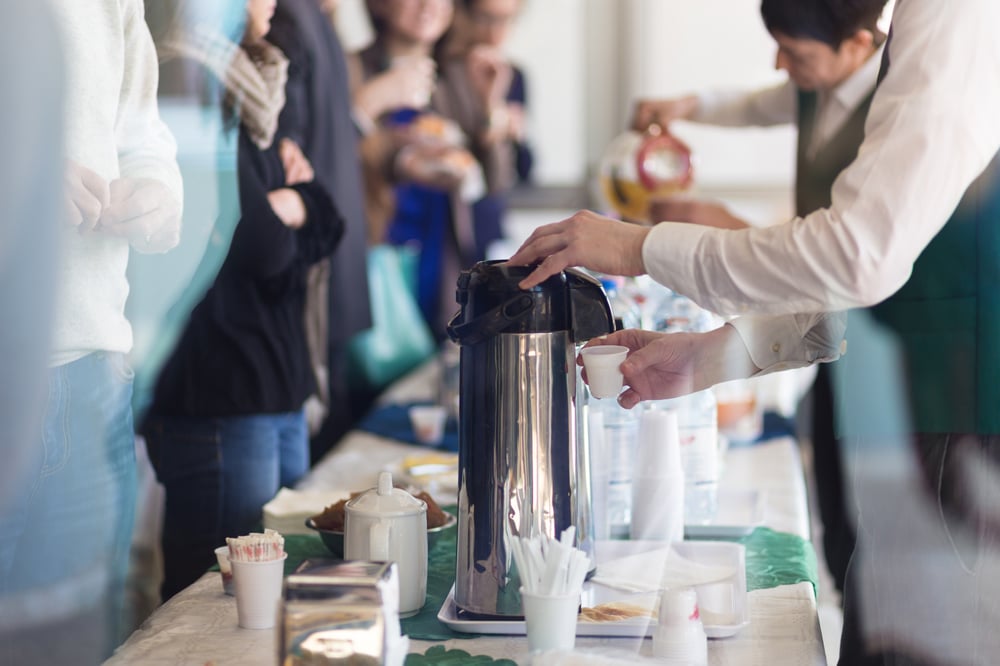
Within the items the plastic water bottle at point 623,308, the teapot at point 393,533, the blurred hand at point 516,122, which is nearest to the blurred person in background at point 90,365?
the teapot at point 393,533

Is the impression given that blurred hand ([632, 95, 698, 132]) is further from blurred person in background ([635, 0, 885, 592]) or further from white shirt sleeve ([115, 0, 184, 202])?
white shirt sleeve ([115, 0, 184, 202])

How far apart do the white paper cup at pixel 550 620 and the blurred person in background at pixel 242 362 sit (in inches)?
29.8

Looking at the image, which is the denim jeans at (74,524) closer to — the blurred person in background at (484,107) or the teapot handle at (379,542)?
the teapot handle at (379,542)

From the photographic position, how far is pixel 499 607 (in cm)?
116

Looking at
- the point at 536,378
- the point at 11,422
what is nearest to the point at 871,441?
the point at 536,378

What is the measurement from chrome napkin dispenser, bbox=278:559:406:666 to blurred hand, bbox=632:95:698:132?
1.70m

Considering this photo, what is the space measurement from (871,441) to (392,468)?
2.88 ft

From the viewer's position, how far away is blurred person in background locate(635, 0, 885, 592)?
1649 millimetres

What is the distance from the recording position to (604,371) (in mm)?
1155

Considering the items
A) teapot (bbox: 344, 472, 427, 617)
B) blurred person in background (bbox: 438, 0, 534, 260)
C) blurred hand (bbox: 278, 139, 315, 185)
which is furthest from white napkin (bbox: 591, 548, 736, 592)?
blurred person in background (bbox: 438, 0, 534, 260)

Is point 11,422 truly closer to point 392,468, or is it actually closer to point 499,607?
point 499,607

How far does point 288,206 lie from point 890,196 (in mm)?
1163

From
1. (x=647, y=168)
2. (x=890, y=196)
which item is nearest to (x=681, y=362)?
(x=890, y=196)

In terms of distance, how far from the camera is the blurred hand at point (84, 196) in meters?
1.19
